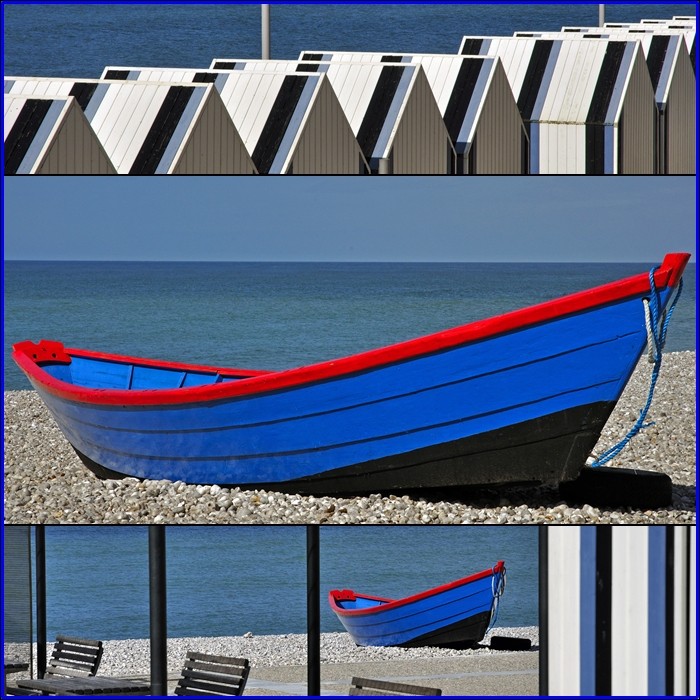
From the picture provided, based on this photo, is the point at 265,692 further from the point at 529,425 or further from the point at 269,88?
the point at 269,88

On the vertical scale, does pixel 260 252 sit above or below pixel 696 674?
above

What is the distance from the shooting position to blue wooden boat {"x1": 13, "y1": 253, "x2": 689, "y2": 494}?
3.71 metres

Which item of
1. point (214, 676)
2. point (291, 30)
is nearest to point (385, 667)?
point (214, 676)

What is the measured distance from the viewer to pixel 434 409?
390 cm

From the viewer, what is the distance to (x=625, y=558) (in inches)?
142

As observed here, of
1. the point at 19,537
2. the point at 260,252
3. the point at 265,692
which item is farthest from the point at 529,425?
the point at 265,692

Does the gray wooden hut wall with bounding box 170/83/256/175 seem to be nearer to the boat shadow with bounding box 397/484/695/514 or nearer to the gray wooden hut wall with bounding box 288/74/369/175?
the gray wooden hut wall with bounding box 288/74/369/175

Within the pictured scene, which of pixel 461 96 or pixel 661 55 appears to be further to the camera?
pixel 661 55

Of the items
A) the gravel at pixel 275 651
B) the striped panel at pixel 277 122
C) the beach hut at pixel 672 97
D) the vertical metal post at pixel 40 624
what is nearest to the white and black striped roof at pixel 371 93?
the striped panel at pixel 277 122

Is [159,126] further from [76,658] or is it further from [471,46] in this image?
[76,658]

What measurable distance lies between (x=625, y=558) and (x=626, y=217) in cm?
132

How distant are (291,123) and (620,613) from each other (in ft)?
7.04

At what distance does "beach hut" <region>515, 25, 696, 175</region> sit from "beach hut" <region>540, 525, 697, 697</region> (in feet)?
4.73

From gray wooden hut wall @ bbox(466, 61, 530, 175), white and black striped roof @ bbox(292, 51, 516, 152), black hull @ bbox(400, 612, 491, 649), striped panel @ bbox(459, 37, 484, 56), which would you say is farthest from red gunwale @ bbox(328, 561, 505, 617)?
white and black striped roof @ bbox(292, 51, 516, 152)
